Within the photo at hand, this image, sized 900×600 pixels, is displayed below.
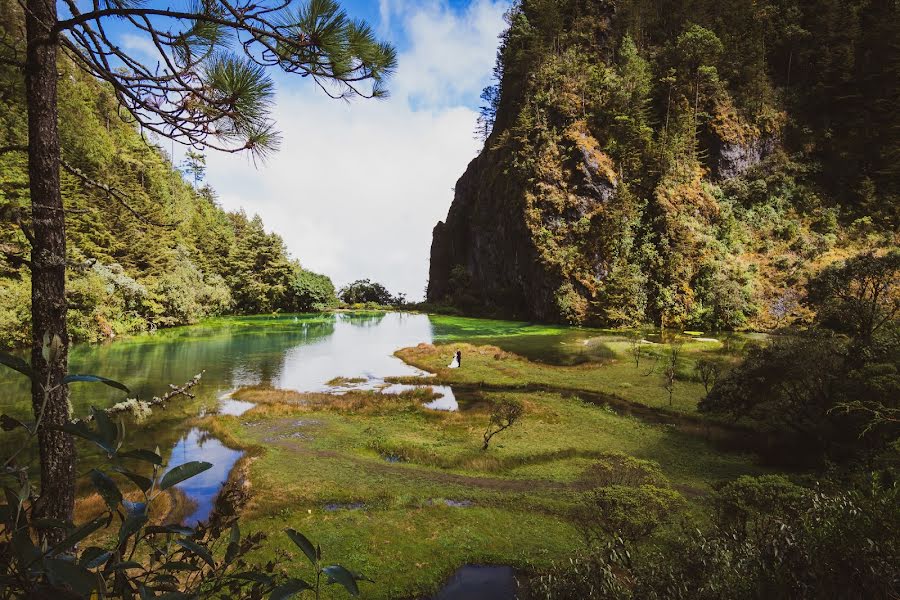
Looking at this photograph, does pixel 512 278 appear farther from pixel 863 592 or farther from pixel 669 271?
pixel 863 592

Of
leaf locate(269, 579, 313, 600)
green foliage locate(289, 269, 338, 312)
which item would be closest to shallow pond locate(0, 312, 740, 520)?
leaf locate(269, 579, 313, 600)

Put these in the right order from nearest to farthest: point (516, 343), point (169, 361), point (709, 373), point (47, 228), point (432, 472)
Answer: point (47, 228) → point (432, 472) → point (709, 373) → point (169, 361) → point (516, 343)

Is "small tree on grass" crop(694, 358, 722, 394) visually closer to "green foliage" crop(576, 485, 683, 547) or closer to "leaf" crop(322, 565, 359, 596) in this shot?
"green foliage" crop(576, 485, 683, 547)

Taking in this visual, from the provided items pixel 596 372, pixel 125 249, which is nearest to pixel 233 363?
pixel 596 372

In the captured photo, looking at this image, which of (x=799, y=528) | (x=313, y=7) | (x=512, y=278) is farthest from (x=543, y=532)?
(x=512, y=278)

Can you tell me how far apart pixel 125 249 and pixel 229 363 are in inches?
927

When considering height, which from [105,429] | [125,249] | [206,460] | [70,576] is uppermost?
[125,249]

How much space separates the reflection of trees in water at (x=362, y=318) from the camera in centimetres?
5705

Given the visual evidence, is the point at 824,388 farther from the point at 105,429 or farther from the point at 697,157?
the point at 697,157

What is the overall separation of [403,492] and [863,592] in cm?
943

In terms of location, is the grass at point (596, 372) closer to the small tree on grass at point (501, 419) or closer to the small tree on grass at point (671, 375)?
the small tree on grass at point (671, 375)

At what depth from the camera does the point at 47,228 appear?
350 centimetres

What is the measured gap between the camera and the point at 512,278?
5569 cm

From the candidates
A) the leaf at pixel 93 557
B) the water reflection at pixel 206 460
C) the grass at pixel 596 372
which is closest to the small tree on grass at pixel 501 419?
the grass at pixel 596 372
